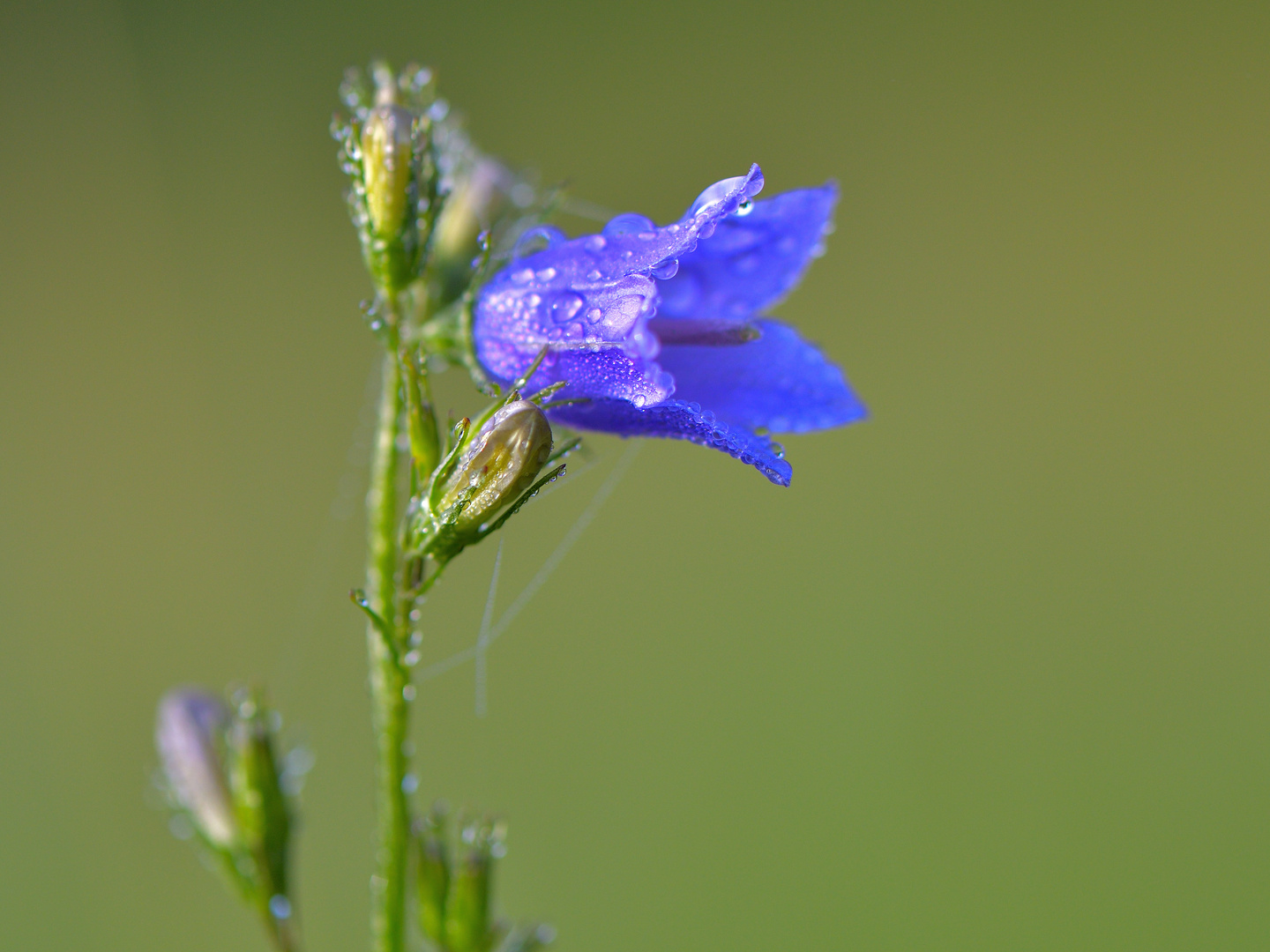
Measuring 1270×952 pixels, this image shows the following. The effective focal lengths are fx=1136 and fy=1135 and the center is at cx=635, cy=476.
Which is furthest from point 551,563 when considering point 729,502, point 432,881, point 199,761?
point 432,881

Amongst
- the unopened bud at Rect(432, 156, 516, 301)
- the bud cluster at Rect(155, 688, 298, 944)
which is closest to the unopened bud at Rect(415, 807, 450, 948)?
the bud cluster at Rect(155, 688, 298, 944)

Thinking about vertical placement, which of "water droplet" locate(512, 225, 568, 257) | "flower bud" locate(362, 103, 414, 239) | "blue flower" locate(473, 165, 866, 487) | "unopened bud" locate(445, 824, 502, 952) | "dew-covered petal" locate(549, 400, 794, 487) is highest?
"flower bud" locate(362, 103, 414, 239)

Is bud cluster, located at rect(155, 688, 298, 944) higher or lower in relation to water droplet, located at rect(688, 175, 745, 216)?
lower

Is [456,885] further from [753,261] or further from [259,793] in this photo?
[753,261]

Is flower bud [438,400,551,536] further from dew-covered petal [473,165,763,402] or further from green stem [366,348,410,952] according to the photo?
green stem [366,348,410,952]

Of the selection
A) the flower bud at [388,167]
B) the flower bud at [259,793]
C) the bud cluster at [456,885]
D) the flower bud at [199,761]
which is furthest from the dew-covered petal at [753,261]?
the flower bud at [199,761]

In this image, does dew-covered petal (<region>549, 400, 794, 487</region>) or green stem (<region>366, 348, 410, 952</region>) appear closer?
dew-covered petal (<region>549, 400, 794, 487</region>)

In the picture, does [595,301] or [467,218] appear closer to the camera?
[595,301]
